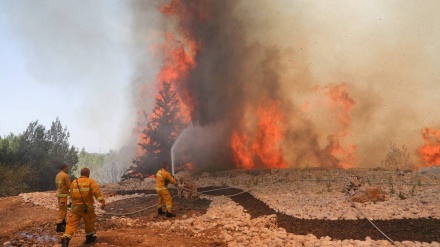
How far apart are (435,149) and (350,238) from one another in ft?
99.0

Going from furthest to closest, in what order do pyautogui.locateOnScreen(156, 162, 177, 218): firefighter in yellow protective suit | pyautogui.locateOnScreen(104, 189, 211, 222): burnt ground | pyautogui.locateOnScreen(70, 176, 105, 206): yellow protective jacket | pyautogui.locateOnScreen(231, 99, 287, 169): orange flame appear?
pyautogui.locateOnScreen(231, 99, 287, 169): orange flame
pyautogui.locateOnScreen(104, 189, 211, 222): burnt ground
pyautogui.locateOnScreen(156, 162, 177, 218): firefighter in yellow protective suit
pyautogui.locateOnScreen(70, 176, 105, 206): yellow protective jacket

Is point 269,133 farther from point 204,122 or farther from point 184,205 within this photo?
point 184,205

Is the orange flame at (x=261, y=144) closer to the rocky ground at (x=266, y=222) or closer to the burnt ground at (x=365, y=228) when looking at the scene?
the rocky ground at (x=266, y=222)

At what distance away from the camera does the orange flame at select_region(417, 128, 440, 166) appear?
29.7 meters

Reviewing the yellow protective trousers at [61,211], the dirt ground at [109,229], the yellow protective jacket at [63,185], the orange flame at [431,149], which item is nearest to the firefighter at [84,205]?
the dirt ground at [109,229]

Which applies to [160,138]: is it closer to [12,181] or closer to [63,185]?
[12,181]

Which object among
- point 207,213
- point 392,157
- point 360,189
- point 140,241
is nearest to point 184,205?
point 207,213

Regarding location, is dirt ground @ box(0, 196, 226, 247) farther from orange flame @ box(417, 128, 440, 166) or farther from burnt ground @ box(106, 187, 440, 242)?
orange flame @ box(417, 128, 440, 166)

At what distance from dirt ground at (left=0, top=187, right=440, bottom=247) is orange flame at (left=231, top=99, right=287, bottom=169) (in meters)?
18.7

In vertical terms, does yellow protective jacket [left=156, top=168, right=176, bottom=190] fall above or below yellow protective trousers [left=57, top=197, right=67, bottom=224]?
above

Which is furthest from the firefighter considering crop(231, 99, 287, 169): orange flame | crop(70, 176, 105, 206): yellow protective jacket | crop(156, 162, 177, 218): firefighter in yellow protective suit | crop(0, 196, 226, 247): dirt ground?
crop(231, 99, 287, 169): orange flame

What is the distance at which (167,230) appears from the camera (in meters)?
8.95

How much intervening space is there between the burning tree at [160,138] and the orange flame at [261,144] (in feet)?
24.5

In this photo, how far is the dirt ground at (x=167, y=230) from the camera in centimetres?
723
